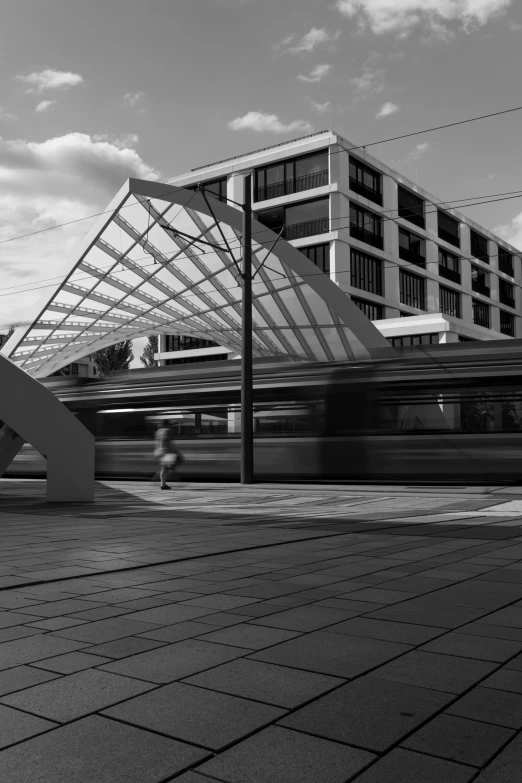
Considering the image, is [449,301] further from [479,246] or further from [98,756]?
[98,756]

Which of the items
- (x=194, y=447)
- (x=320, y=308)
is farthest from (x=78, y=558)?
(x=320, y=308)

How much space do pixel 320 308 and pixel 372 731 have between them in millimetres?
27227

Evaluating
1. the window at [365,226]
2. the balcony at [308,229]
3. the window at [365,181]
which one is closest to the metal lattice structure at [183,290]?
the balcony at [308,229]

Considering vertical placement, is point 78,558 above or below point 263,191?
below

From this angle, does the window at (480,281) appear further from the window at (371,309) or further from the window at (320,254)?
the window at (320,254)

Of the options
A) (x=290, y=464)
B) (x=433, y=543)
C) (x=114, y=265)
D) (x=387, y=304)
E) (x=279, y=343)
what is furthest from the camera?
(x=387, y=304)

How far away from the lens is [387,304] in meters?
46.8

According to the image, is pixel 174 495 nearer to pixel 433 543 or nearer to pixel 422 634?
pixel 433 543

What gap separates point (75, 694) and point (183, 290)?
26900 millimetres

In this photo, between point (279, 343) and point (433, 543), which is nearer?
point (433, 543)

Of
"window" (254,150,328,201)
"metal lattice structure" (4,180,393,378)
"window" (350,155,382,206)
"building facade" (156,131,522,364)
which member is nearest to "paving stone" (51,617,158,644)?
"metal lattice structure" (4,180,393,378)

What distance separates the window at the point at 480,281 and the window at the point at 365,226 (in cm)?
1311

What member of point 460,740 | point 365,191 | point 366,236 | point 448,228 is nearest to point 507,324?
point 448,228

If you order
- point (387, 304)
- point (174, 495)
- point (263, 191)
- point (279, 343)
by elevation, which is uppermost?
point (263, 191)
